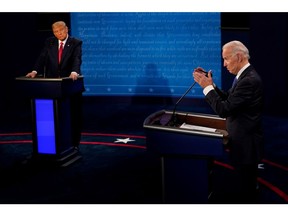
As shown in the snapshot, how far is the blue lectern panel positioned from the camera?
4879 millimetres

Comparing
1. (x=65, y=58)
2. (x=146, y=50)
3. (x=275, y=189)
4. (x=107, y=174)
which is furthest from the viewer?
(x=146, y=50)

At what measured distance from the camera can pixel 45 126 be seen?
4.94 m

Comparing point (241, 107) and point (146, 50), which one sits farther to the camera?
point (146, 50)

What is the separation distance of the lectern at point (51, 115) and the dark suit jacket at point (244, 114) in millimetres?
2174

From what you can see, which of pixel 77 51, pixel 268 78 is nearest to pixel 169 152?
pixel 77 51

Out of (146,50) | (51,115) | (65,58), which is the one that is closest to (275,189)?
(51,115)

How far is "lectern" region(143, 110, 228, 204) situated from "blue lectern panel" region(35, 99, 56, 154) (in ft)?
6.02

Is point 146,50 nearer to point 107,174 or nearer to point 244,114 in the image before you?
point 107,174

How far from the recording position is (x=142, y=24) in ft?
27.2

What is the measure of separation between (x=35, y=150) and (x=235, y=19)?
4267 millimetres

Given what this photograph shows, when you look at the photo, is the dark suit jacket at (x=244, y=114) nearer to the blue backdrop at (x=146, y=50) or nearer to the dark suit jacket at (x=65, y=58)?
the dark suit jacket at (x=65, y=58)

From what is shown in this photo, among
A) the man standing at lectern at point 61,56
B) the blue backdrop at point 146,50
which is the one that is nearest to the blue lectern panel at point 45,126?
the man standing at lectern at point 61,56

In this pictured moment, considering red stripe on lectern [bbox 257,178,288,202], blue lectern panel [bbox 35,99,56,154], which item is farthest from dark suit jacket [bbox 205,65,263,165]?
blue lectern panel [bbox 35,99,56,154]

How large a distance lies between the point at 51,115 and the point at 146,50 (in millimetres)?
3799
